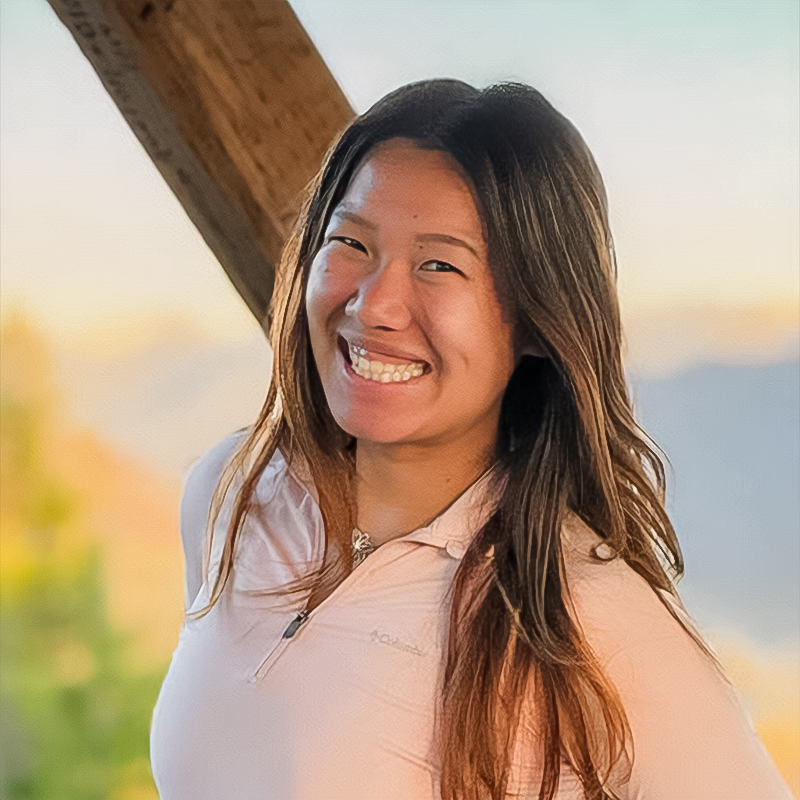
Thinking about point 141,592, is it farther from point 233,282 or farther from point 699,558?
point 699,558

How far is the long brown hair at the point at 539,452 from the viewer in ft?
3.82

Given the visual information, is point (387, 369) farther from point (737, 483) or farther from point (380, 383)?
point (737, 483)

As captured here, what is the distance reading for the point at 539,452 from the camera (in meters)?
1.27

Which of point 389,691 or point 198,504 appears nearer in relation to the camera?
point 389,691

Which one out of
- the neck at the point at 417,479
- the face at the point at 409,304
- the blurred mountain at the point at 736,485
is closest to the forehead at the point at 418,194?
the face at the point at 409,304

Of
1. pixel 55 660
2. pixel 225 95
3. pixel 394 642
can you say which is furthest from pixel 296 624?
pixel 55 660

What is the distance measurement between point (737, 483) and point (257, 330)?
956mm

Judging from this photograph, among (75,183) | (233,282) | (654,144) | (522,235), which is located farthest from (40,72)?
(522,235)

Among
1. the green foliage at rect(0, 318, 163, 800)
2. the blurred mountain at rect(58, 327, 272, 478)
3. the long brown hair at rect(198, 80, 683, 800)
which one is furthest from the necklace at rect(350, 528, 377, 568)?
the green foliage at rect(0, 318, 163, 800)

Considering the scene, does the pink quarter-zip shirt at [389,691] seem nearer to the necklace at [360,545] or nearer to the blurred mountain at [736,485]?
the necklace at [360,545]

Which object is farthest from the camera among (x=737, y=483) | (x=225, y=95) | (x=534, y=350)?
(x=737, y=483)

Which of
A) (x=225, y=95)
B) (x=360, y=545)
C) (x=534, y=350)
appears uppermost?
(x=225, y=95)

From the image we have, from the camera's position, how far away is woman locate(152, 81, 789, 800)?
116cm

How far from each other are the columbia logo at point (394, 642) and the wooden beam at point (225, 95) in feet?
2.01
